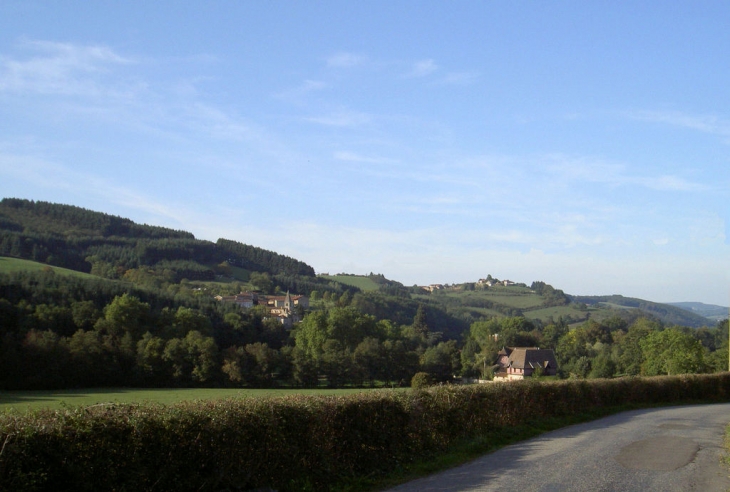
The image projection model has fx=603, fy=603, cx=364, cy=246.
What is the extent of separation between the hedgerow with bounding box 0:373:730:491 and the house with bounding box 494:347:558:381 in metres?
55.4

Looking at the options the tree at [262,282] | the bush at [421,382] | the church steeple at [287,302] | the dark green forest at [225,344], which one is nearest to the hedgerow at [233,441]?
the bush at [421,382]

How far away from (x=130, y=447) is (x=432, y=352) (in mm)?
57974

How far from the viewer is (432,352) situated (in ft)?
209

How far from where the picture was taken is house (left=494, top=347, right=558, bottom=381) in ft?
222

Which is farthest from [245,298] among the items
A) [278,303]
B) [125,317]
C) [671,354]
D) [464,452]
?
[464,452]

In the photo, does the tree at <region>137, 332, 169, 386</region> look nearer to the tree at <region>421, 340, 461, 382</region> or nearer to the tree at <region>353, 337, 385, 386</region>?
the tree at <region>353, 337, 385, 386</region>

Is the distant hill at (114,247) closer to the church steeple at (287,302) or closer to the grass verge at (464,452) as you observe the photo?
the church steeple at (287,302)

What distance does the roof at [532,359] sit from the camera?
67938mm

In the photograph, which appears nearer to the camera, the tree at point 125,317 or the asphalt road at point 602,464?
the asphalt road at point 602,464

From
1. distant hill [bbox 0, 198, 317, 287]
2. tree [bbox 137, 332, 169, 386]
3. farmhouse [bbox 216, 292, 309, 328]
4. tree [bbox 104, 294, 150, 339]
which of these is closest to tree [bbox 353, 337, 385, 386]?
tree [bbox 137, 332, 169, 386]

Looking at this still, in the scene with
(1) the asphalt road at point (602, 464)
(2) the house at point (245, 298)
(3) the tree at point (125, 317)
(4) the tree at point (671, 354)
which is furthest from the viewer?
(2) the house at point (245, 298)

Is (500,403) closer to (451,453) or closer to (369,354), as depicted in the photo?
(451,453)

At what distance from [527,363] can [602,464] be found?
58307 millimetres

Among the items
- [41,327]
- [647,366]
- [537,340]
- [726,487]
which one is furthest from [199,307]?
[726,487]
